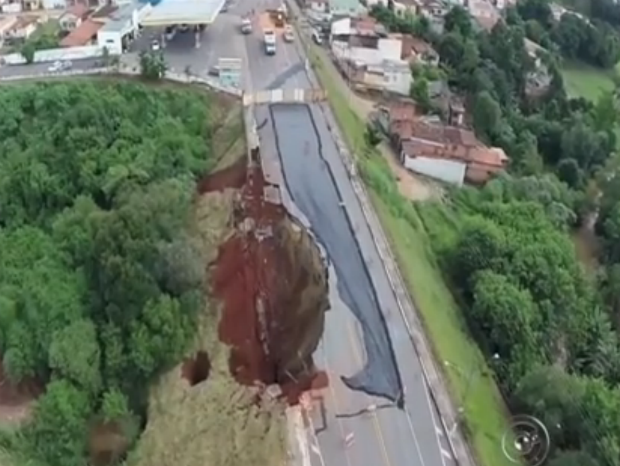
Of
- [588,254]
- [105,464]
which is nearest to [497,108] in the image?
[588,254]

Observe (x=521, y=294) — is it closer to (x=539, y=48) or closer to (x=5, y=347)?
(x=5, y=347)

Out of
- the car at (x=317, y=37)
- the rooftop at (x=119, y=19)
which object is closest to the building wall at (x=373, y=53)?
the car at (x=317, y=37)

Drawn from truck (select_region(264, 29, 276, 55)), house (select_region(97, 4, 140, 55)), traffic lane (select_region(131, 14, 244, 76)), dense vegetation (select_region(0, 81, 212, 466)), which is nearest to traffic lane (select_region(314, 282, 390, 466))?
dense vegetation (select_region(0, 81, 212, 466))

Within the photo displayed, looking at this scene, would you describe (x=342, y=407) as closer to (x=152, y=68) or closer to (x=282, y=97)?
(x=282, y=97)

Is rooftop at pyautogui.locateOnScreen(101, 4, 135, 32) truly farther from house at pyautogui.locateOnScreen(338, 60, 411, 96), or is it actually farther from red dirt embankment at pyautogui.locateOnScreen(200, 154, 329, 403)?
red dirt embankment at pyautogui.locateOnScreen(200, 154, 329, 403)

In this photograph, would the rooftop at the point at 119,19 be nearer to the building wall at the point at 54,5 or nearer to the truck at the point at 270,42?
the truck at the point at 270,42

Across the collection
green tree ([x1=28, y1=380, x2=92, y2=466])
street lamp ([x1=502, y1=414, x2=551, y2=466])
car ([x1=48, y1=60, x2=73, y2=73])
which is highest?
car ([x1=48, y1=60, x2=73, y2=73])

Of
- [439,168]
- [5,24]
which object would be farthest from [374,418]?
[5,24]
